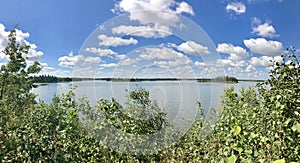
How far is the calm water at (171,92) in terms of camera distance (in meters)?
3.09

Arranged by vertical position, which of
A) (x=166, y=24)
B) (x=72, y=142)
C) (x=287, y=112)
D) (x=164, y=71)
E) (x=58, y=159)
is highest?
(x=166, y=24)

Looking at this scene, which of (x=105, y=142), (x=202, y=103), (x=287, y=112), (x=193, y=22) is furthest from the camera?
(x=105, y=142)

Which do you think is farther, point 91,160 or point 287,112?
point 91,160

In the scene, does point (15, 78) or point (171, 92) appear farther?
point (15, 78)

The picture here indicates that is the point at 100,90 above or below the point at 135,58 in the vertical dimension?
below

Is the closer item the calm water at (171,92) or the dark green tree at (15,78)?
the calm water at (171,92)

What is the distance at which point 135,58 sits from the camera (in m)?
3.12

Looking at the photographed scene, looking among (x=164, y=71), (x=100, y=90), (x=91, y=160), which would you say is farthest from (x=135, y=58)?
(x=91, y=160)

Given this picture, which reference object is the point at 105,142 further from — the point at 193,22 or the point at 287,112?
the point at 287,112

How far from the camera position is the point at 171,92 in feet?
10.6

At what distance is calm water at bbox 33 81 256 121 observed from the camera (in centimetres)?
309

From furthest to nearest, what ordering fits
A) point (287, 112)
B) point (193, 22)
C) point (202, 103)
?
point (202, 103) → point (193, 22) → point (287, 112)

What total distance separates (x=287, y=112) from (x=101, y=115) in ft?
7.51

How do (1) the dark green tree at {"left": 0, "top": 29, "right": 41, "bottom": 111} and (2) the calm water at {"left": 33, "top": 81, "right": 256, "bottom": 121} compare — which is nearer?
(2) the calm water at {"left": 33, "top": 81, "right": 256, "bottom": 121}
